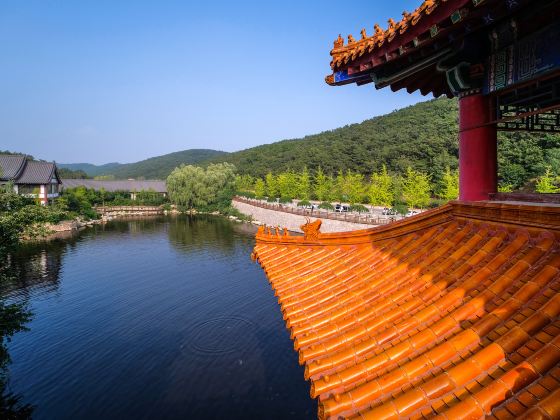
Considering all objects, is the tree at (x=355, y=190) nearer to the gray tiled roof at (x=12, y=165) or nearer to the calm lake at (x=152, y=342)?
the calm lake at (x=152, y=342)

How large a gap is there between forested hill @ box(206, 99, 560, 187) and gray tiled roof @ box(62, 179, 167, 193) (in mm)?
27060

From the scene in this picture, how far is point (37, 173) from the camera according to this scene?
45188 millimetres

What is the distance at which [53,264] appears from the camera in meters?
26.1

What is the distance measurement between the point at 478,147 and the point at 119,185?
7400 cm

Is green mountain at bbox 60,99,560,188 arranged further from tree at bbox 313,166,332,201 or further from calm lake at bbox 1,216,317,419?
calm lake at bbox 1,216,317,419

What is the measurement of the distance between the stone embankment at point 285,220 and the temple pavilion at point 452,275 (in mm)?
25431

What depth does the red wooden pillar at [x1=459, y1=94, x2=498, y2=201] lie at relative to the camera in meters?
3.93

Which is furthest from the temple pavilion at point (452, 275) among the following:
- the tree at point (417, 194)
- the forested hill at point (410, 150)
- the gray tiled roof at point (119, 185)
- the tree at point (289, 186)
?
the gray tiled roof at point (119, 185)

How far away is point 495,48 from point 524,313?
9.15ft

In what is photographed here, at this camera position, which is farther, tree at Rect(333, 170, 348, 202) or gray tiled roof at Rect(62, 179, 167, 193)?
gray tiled roof at Rect(62, 179, 167, 193)

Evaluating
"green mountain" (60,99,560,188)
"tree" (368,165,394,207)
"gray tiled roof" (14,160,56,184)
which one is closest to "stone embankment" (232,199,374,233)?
"tree" (368,165,394,207)

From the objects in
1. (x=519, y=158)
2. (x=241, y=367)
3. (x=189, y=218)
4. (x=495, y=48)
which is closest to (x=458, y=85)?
(x=495, y=48)

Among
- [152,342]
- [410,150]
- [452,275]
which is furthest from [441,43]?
[410,150]

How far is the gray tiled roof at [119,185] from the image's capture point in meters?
65.9
